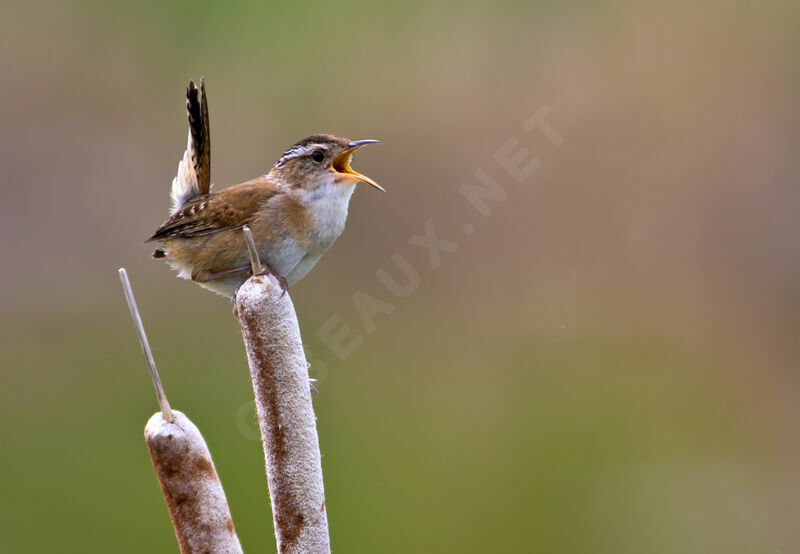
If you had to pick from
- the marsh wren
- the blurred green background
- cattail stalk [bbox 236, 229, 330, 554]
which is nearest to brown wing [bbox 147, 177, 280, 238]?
the marsh wren

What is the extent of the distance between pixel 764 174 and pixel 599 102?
4.19 feet

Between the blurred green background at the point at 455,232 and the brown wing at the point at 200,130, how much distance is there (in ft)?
11.9

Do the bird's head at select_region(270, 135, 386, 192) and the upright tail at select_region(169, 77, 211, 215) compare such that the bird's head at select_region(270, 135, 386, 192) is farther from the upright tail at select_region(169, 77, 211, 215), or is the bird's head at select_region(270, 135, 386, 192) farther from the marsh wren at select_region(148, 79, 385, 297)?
the upright tail at select_region(169, 77, 211, 215)

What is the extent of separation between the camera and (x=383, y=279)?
639 cm

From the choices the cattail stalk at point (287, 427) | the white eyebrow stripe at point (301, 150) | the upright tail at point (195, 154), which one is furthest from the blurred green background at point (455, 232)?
the cattail stalk at point (287, 427)

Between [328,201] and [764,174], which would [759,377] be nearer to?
[764,174]

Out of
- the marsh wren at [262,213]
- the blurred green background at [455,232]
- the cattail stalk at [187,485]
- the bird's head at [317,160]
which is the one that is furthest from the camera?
the blurred green background at [455,232]

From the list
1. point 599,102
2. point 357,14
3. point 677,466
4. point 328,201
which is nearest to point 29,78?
point 357,14

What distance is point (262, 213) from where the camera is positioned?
2264 millimetres

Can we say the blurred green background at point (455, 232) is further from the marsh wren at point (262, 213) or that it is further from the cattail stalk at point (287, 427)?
the cattail stalk at point (287, 427)

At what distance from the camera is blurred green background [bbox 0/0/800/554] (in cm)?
632

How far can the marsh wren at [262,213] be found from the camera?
217 cm

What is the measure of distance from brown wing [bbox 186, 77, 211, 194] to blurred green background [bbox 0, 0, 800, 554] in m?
3.62

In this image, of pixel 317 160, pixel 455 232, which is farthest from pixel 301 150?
pixel 455 232
